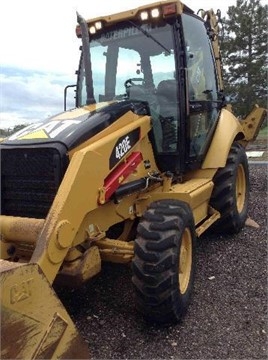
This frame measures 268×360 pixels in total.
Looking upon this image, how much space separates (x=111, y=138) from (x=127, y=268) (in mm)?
1412

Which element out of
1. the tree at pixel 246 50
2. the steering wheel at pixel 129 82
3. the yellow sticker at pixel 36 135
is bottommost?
the tree at pixel 246 50

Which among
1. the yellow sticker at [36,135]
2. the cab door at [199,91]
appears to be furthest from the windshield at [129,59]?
the yellow sticker at [36,135]

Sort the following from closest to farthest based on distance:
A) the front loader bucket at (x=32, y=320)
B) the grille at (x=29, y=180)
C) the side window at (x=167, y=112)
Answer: the front loader bucket at (x=32, y=320) → the grille at (x=29, y=180) → the side window at (x=167, y=112)

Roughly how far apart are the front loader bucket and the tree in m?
22.8

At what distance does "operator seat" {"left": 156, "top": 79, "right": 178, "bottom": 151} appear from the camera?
4.20 meters

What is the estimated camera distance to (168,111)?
4199 mm

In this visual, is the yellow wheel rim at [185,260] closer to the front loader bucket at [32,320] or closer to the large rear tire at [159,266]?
the large rear tire at [159,266]

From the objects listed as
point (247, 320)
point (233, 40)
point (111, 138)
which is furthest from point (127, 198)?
point (233, 40)

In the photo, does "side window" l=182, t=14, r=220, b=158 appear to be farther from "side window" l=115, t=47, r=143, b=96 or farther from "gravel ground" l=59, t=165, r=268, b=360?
"gravel ground" l=59, t=165, r=268, b=360

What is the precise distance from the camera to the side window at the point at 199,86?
14.6 feet

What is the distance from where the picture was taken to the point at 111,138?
346cm

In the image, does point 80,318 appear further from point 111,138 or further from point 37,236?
point 111,138

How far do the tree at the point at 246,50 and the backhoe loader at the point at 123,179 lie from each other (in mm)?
19931

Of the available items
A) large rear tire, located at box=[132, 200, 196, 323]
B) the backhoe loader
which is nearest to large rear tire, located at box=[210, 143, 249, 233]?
the backhoe loader
